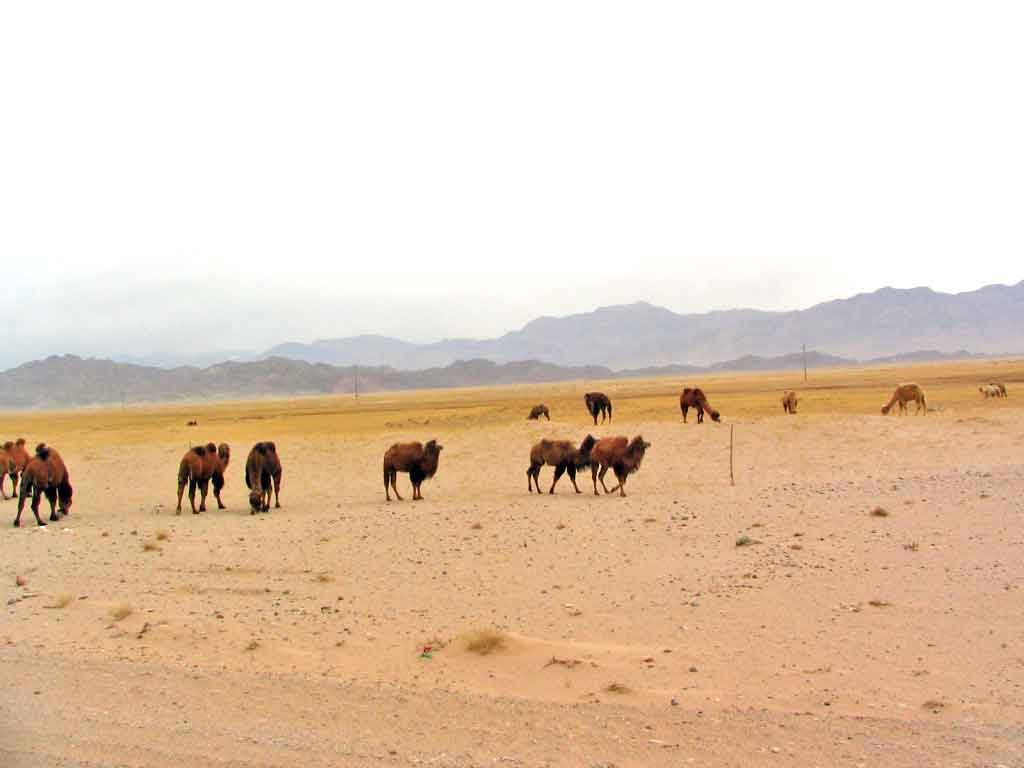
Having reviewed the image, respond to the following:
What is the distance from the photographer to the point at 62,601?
11781mm

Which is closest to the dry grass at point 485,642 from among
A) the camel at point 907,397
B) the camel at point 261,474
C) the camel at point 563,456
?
the camel at point 563,456

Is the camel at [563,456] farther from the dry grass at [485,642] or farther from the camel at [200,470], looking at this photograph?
the dry grass at [485,642]

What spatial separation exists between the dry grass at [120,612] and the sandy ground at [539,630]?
2.4 inches

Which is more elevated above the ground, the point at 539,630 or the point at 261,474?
the point at 261,474

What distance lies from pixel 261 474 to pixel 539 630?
11.8 meters

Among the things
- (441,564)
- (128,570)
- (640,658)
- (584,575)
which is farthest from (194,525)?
(640,658)

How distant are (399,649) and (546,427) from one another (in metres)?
20.5

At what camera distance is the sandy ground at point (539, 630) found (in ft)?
23.0

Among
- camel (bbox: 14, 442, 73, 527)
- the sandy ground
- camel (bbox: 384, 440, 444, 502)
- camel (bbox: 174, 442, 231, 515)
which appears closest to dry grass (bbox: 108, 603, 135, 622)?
the sandy ground

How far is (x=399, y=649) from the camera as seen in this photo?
31.4 feet

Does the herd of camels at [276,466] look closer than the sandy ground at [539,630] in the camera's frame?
No

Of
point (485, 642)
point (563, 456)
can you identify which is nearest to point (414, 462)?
point (563, 456)

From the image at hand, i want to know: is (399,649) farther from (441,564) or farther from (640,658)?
(441,564)

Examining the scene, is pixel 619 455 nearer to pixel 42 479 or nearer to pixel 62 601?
pixel 62 601
